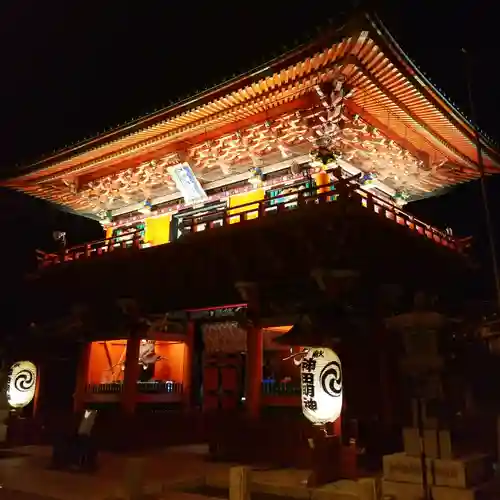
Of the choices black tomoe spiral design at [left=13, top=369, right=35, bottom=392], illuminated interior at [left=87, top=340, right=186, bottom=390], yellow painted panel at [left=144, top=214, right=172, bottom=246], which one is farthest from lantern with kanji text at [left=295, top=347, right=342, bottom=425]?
black tomoe spiral design at [left=13, top=369, right=35, bottom=392]

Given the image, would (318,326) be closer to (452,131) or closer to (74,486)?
(74,486)

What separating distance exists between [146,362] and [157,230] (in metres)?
4.52

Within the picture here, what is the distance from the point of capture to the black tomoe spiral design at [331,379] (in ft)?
26.0

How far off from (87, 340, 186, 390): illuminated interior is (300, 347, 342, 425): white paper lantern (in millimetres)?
7771

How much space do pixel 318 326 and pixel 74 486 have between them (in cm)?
532

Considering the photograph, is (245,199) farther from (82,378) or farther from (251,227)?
(82,378)

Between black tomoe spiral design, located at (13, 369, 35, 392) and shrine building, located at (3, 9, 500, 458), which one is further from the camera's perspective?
black tomoe spiral design, located at (13, 369, 35, 392)

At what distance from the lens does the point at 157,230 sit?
15.3 meters

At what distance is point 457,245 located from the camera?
1348 centimetres

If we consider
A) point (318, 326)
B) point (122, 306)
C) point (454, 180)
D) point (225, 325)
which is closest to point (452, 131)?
point (454, 180)

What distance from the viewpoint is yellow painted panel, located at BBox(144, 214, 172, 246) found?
15125mm

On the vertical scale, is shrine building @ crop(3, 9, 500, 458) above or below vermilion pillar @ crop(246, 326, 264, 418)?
above

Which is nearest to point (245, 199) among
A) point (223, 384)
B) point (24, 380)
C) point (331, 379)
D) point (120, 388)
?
point (223, 384)

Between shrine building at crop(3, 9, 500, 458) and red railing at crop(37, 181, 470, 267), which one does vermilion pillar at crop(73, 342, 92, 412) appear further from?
red railing at crop(37, 181, 470, 267)
